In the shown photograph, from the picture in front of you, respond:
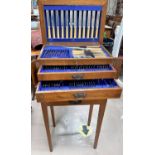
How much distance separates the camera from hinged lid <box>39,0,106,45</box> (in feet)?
2.96

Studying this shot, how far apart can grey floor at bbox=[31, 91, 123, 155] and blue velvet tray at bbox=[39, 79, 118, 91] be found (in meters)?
0.74

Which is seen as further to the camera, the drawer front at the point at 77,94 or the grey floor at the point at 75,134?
the grey floor at the point at 75,134

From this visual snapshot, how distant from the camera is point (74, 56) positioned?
2.84 feet

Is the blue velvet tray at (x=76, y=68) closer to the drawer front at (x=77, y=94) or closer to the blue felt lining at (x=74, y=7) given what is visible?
the drawer front at (x=77, y=94)

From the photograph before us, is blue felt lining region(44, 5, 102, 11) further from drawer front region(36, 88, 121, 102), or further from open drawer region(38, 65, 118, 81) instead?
drawer front region(36, 88, 121, 102)

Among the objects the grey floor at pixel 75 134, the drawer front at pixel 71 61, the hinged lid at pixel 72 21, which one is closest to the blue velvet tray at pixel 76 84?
the drawer front at pixel 71 61

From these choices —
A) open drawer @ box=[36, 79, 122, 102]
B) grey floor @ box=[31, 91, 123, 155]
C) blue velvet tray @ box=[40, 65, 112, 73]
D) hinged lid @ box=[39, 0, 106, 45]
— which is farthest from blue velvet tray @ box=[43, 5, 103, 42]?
grey floor @ box=[31, 91, 123, 155]

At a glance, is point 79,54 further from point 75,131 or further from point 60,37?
point 75,131

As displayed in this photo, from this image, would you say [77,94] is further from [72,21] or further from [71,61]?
[72,21]

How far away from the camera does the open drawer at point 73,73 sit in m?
0.81

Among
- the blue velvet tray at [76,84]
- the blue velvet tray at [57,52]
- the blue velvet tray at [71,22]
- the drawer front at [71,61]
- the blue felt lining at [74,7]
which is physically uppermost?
the blue felt lining at [74,7]

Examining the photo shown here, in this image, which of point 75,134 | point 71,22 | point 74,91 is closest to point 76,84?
point 74,91
